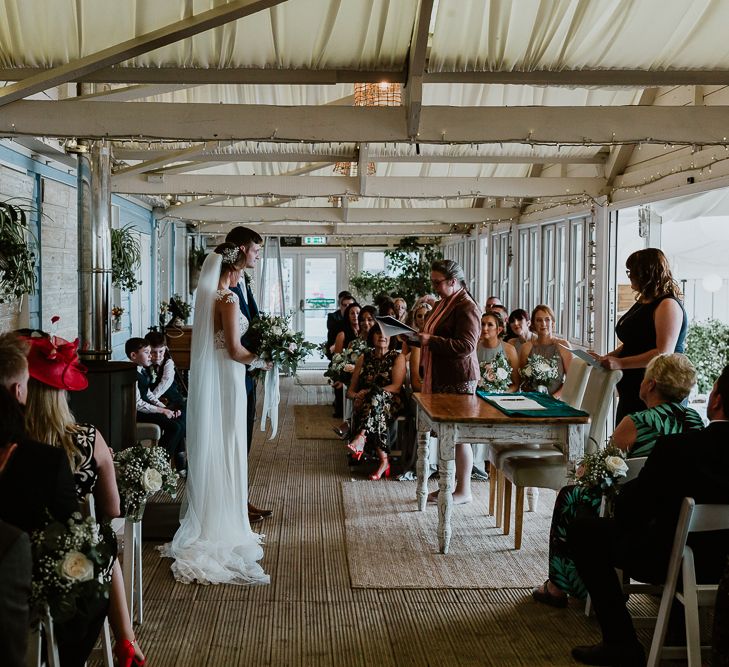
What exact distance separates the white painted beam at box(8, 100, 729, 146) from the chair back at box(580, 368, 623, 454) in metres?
1.40

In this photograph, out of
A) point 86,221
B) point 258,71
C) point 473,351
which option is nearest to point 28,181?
point 86,221

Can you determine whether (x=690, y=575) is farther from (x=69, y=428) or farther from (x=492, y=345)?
(x=492, y=345)

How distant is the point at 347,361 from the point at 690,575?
4.98m

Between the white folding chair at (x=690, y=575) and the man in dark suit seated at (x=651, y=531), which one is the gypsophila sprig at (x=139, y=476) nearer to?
the man in dark suit seated at (x=651, y=531)

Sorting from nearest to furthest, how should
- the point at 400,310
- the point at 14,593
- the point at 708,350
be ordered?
the point at 14,593 < the point at 708,350 < the point at 400,310

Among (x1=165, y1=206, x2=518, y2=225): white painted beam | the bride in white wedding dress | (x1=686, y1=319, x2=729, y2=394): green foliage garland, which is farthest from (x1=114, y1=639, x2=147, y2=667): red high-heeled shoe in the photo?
(x1=165, y1=206, x2=518, y2=225): white painted beam

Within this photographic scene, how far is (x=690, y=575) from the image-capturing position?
11.0ft

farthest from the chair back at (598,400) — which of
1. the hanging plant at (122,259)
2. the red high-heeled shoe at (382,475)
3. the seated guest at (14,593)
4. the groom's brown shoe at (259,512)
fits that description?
the hanging plant at (122,259)

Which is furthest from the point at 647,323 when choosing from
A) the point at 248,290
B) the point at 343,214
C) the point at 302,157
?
the point at 343,214

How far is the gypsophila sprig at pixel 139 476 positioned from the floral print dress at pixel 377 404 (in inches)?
145

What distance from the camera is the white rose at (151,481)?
3.73m

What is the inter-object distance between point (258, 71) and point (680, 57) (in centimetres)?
228

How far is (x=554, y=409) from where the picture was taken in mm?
5172

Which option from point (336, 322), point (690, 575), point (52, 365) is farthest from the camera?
point (336, 322)
